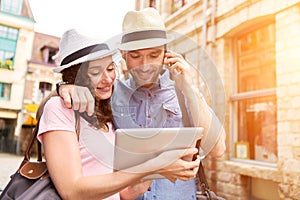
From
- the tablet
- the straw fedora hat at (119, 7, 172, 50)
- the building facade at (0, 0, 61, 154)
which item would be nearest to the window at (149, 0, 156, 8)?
the straw fedora hat at (119, 7, 172, 50)

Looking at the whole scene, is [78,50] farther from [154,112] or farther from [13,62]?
[13,62]

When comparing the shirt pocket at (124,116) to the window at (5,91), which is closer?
the shirt pocket at (124,116)

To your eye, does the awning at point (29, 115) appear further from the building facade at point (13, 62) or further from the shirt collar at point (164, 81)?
the shirt collar at point (164, 81)

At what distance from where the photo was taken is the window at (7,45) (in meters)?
13.9

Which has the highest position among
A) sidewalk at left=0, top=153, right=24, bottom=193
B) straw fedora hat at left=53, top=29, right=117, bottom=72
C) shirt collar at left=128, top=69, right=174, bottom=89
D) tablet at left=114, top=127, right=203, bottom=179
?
straw fedora hat at left=53, top=29, right=117, bottom=72

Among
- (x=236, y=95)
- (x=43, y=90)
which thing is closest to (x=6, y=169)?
(x=236, y=95)

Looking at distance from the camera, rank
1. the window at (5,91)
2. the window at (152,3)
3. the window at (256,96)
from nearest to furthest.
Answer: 1. the window at (256,96)
2. the window at (152,3)
3. the window at (5,91)

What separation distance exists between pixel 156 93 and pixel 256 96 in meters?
3.21

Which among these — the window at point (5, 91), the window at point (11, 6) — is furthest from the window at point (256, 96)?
the window at point (11, 6)

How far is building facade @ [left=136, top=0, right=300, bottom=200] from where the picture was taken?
3.59m

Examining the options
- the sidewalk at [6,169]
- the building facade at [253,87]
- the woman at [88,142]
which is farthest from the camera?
the sidewalk at [6,169]

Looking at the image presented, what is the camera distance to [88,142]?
3.58 ft

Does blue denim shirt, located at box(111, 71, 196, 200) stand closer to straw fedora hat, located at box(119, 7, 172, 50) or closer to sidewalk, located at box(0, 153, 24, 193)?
straw fedora hat, located at box(119, 7, 172, 50)

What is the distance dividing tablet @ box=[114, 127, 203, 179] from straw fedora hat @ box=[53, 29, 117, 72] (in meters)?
0.40
